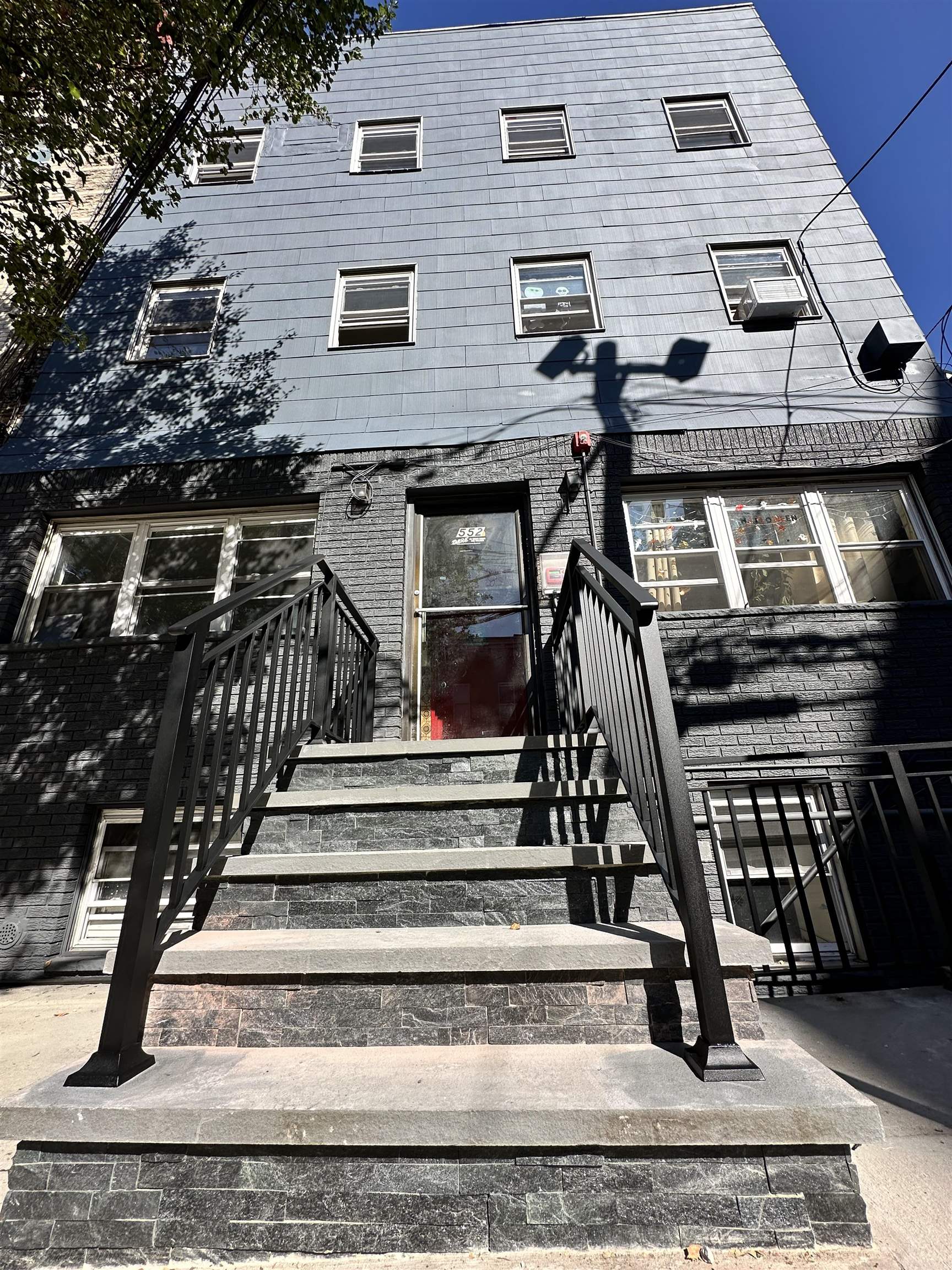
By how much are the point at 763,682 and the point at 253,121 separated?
924 centimetres

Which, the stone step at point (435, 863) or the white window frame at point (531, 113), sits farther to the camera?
the white window frame at point (531, 113)

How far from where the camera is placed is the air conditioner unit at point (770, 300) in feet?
18.8

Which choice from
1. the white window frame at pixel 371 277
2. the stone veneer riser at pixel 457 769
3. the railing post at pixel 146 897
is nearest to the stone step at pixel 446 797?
the stone veneer riser at pixel 457 769

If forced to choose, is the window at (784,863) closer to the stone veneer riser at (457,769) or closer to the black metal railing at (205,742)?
the stone veneer riser at (457,769)

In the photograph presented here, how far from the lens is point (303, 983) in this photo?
179cm

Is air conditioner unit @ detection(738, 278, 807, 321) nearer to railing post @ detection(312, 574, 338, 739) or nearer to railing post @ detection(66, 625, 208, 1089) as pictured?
railing post @ detection(312, 574, 338, 739)

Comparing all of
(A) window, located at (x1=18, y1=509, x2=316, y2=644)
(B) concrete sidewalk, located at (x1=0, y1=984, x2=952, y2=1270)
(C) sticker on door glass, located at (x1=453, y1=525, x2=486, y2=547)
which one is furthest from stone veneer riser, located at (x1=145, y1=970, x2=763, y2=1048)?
(C) sticker on door glass, located at (x1=453, y1=525, x2=486, y2=547)

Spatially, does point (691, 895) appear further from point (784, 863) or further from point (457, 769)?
point (784, 863)

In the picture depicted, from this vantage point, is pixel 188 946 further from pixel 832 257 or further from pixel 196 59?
pixel 832 257

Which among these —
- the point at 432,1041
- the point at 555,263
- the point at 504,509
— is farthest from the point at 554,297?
the point at 432,1041

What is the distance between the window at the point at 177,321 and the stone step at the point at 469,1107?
6465mm

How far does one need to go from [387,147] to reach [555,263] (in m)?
3.07

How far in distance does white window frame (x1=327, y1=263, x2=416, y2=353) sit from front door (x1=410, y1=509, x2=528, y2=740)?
194cm

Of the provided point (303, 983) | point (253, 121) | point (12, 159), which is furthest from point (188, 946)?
point (253, 121)
